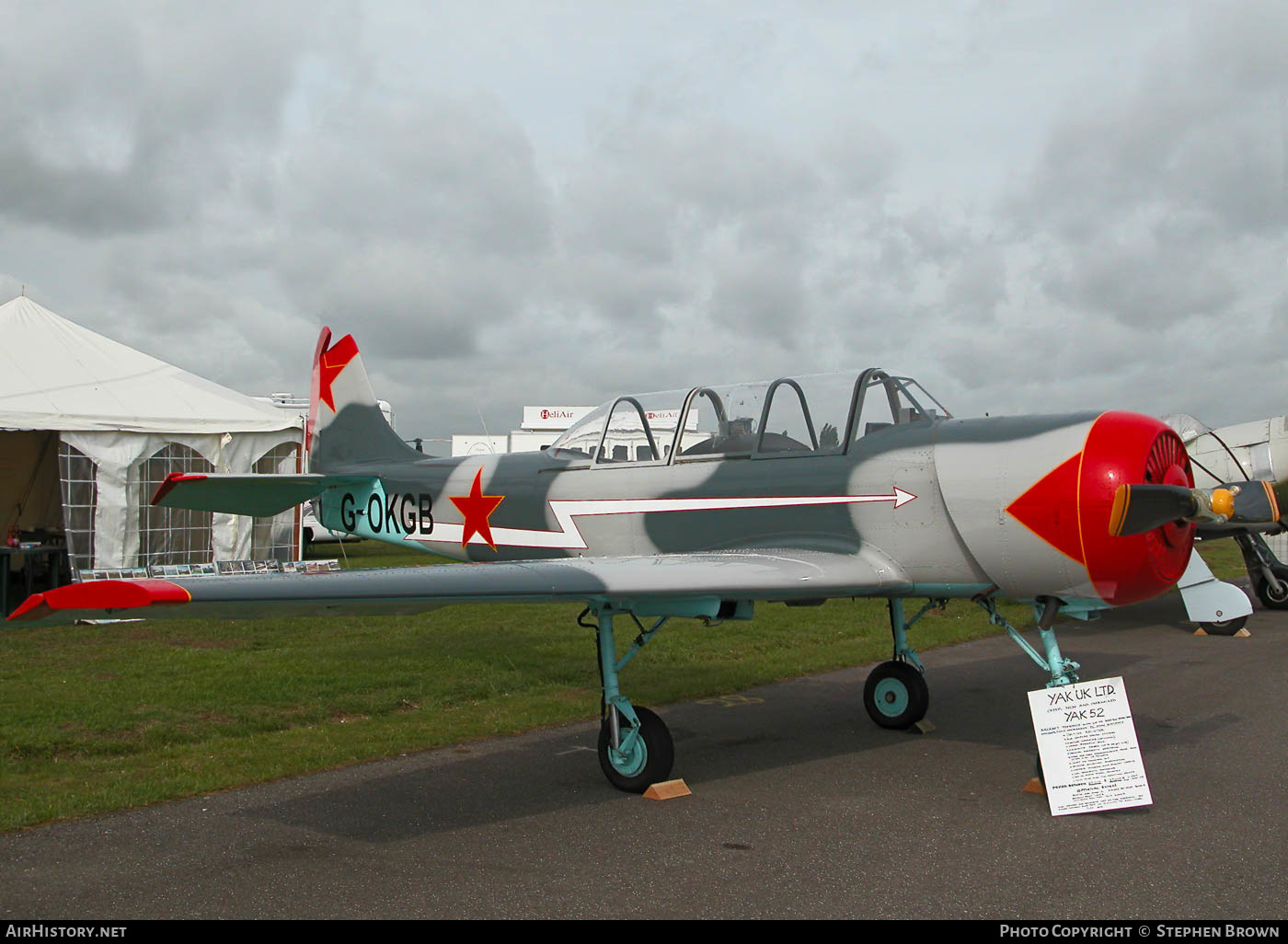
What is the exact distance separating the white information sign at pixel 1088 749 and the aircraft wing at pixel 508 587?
1048 mm

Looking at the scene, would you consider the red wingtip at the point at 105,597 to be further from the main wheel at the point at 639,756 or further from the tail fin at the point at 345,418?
the tail fin at the point at 345,418

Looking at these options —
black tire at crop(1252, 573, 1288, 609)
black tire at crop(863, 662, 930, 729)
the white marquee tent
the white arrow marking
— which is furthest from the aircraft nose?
the white marquee tent

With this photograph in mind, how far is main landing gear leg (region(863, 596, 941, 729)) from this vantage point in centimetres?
708

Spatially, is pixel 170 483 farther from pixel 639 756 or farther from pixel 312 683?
pixel 639 756

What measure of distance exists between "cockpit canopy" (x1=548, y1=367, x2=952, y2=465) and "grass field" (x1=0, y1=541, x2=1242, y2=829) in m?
2.22

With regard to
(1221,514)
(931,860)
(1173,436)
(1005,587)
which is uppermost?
(1173,436)

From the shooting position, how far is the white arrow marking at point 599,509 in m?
6.00

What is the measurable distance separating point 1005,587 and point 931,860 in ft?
5.72

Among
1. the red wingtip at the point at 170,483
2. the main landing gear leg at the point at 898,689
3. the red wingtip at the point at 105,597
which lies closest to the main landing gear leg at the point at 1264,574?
the main landing gear leg at the point at 898,689

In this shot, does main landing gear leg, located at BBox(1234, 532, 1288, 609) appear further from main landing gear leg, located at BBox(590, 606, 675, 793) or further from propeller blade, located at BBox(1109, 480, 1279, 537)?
main landing gear leg, located at BBox(590, 606, 675, 793)

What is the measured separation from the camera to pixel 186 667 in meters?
9.46
